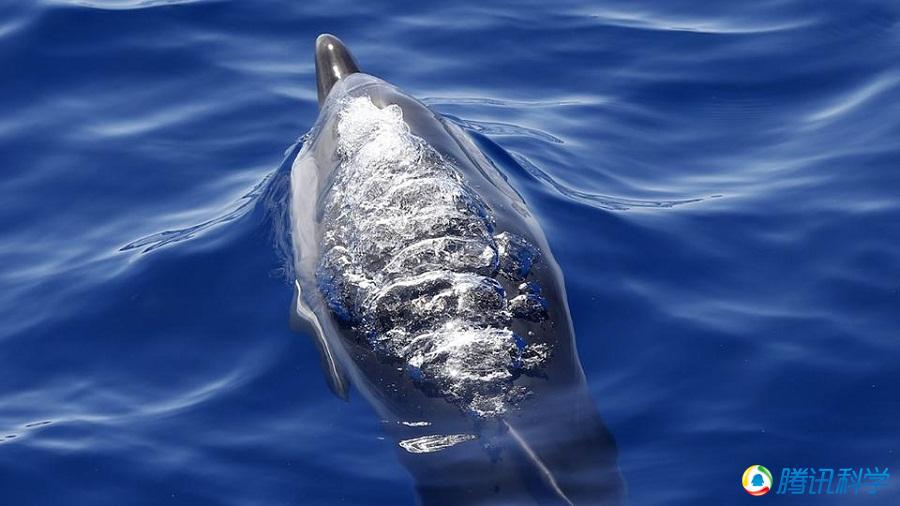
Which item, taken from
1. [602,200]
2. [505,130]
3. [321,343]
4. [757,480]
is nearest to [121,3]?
[505,130]

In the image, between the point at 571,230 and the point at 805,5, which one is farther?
the point at 805,5

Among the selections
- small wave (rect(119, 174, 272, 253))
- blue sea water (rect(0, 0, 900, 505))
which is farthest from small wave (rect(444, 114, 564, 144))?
small wave (rect(119, 174, 272, 253))

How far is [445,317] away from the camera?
331 inches

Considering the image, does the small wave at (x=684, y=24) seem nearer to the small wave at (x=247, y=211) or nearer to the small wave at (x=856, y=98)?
the small wave at (x=856, y=98)

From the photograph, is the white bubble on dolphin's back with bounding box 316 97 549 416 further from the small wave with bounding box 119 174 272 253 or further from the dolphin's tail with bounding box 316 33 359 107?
the small wave with bounding box 119 174 272 253

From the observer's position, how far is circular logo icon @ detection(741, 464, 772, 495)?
7.94m

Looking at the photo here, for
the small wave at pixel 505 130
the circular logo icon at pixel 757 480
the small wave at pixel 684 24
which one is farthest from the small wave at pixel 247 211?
the small wave at pixel 684 24

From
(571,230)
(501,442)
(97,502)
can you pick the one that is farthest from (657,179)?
(97,502)

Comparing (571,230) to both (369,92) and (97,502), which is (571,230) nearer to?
(369,92)

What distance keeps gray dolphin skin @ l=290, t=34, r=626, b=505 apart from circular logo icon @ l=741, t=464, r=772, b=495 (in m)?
0.81

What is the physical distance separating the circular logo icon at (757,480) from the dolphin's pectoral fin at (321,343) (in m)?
2.70

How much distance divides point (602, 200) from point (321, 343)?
3666 millimetres

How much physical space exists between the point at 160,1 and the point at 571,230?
23.4 feet

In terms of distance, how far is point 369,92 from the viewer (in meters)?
10.9
